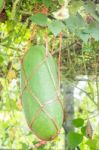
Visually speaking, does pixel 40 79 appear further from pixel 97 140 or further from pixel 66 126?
pixel 66 126

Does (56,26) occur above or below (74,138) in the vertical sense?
above

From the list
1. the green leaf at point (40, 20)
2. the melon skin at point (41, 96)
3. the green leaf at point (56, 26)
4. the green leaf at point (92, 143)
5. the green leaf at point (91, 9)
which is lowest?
the green leaf at point (92, 143)

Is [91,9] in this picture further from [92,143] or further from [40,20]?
[92,143]

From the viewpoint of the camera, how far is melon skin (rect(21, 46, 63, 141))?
3.27 feet

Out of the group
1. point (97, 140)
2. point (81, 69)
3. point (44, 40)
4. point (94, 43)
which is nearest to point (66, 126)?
point (81, 69)

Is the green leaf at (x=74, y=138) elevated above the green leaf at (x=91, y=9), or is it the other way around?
the green leaf at (x=91, y=9)

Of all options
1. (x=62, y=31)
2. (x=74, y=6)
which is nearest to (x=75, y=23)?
(x=74, y=6)

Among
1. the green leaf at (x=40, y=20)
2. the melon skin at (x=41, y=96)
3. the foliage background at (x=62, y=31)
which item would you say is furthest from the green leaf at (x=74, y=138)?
the green leaf at (x=40, y=20)

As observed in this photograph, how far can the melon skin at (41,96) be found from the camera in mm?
996

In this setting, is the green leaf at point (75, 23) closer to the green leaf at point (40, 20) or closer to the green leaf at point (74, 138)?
the green leaf at point (40, 20)

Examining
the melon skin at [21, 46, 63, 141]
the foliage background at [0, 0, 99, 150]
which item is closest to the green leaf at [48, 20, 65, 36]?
the foliage background at [0, 0, 99, 150]

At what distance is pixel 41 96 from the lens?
1.00 m

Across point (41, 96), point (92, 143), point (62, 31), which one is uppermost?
point (62, 31)

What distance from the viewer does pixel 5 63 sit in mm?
1821
